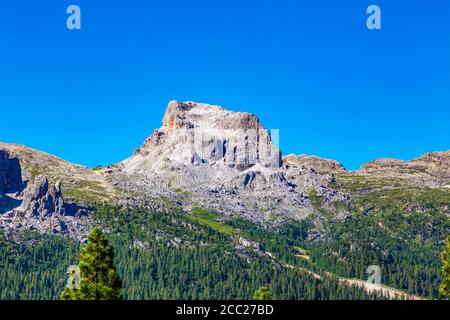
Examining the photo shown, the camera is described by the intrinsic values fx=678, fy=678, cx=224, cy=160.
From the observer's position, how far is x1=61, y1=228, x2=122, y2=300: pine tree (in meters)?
68.0

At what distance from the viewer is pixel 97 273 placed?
226 ft

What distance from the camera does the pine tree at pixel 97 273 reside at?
223 feet
